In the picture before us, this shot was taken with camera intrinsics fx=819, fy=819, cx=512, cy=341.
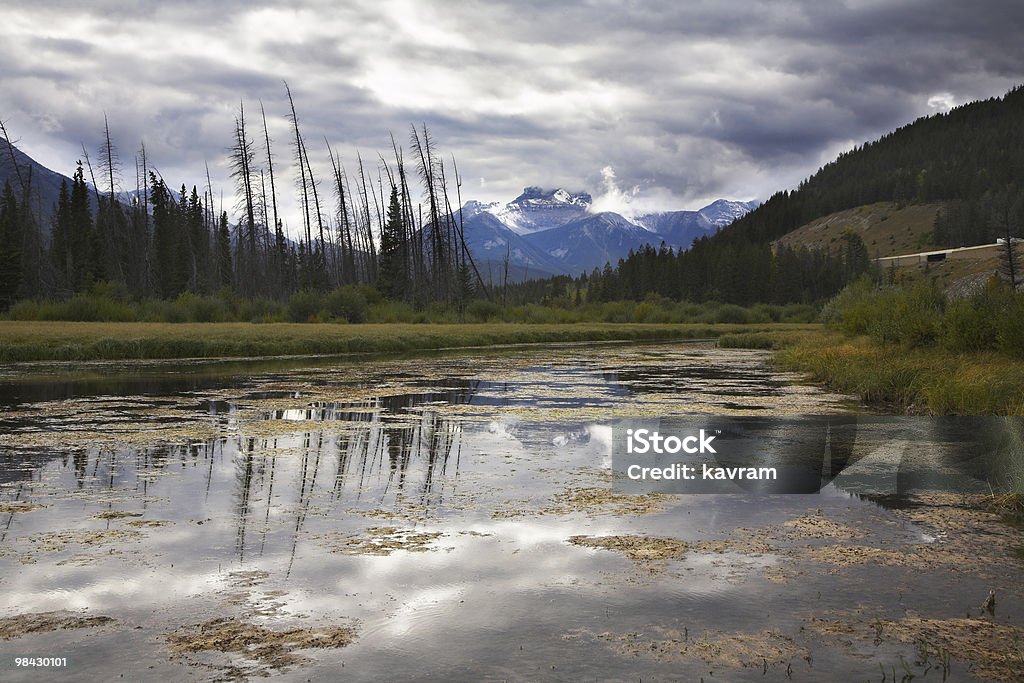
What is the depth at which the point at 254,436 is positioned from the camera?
14.8 metres

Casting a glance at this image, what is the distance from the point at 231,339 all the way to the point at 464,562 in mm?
31971

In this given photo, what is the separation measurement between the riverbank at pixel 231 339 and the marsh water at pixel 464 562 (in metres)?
17.7

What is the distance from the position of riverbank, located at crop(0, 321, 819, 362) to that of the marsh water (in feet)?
58.0

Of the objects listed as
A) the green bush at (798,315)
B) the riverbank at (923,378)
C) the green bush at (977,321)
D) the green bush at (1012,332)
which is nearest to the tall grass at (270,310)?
the green bush at (798,315)

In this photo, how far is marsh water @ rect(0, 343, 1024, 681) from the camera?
5.64m

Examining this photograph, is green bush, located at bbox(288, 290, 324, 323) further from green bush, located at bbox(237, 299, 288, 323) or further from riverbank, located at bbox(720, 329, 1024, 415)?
riverbank, located at bbox(720, 329, 1024, 415)

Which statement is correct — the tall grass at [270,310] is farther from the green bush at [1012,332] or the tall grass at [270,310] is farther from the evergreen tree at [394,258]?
the green bush at [1012,332]

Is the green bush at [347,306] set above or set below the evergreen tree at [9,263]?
below

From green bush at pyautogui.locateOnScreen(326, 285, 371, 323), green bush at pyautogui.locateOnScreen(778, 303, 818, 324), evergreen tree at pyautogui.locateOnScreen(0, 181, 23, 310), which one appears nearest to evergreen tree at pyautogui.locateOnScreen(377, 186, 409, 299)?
green bush at pyautogui.locateOnScreen(326, 285, 371, 323)

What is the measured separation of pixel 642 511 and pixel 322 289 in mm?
66682

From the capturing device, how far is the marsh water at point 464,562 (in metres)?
5.64

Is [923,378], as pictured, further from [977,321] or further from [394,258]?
[394,258]

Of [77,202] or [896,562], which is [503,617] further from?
[77,202]

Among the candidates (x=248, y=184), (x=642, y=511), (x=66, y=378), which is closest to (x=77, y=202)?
(x=248, y=184)
